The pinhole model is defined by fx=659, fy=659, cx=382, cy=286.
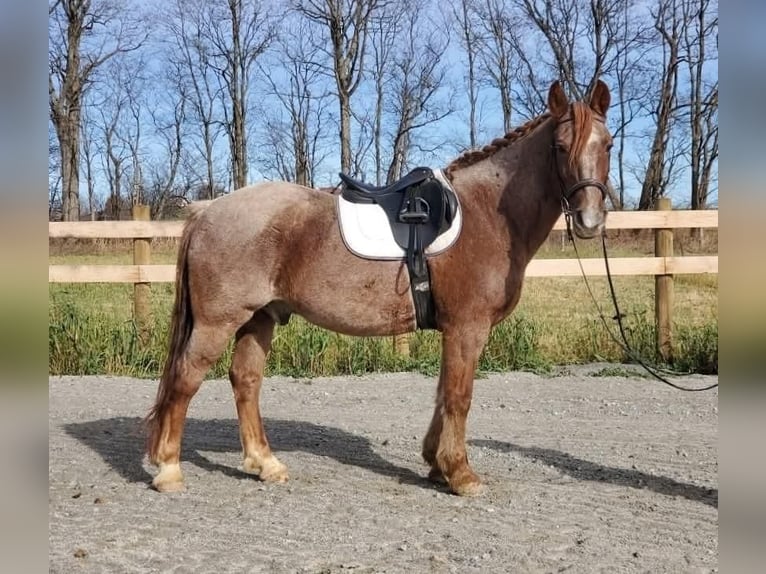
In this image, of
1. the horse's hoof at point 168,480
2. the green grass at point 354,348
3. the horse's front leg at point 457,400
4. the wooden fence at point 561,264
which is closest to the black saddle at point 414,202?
the horse's front leg at point 457,400

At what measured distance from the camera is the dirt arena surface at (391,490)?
3.09 m

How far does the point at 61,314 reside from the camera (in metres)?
7.96

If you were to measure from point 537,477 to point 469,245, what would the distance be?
1.61 m

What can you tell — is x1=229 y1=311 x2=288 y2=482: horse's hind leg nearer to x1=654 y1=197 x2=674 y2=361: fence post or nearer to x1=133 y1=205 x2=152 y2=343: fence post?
x1=133 y1=205 x2=152 y2=343: fence post

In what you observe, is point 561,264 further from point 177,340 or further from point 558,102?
point 177,340

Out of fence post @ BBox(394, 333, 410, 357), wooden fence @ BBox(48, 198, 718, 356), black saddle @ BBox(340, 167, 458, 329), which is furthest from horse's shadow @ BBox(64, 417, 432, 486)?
wooden fence @ BBox(48, 198, 718, 356)

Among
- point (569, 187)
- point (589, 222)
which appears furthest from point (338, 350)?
point (589, 222)

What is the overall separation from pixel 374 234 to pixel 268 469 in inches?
65.1

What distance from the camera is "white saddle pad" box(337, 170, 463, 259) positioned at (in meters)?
3.93

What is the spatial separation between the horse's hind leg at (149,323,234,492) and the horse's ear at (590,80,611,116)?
2.51 meters

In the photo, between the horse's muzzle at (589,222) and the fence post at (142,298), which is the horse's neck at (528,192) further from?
the fence post at (142,298)

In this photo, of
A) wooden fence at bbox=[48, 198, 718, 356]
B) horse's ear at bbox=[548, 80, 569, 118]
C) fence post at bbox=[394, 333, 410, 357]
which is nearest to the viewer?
horse's ear at bbox=[548, 80, 569, 118]

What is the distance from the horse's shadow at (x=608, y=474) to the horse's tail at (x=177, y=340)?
231 cm

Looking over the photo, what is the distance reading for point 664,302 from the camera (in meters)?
7.84
